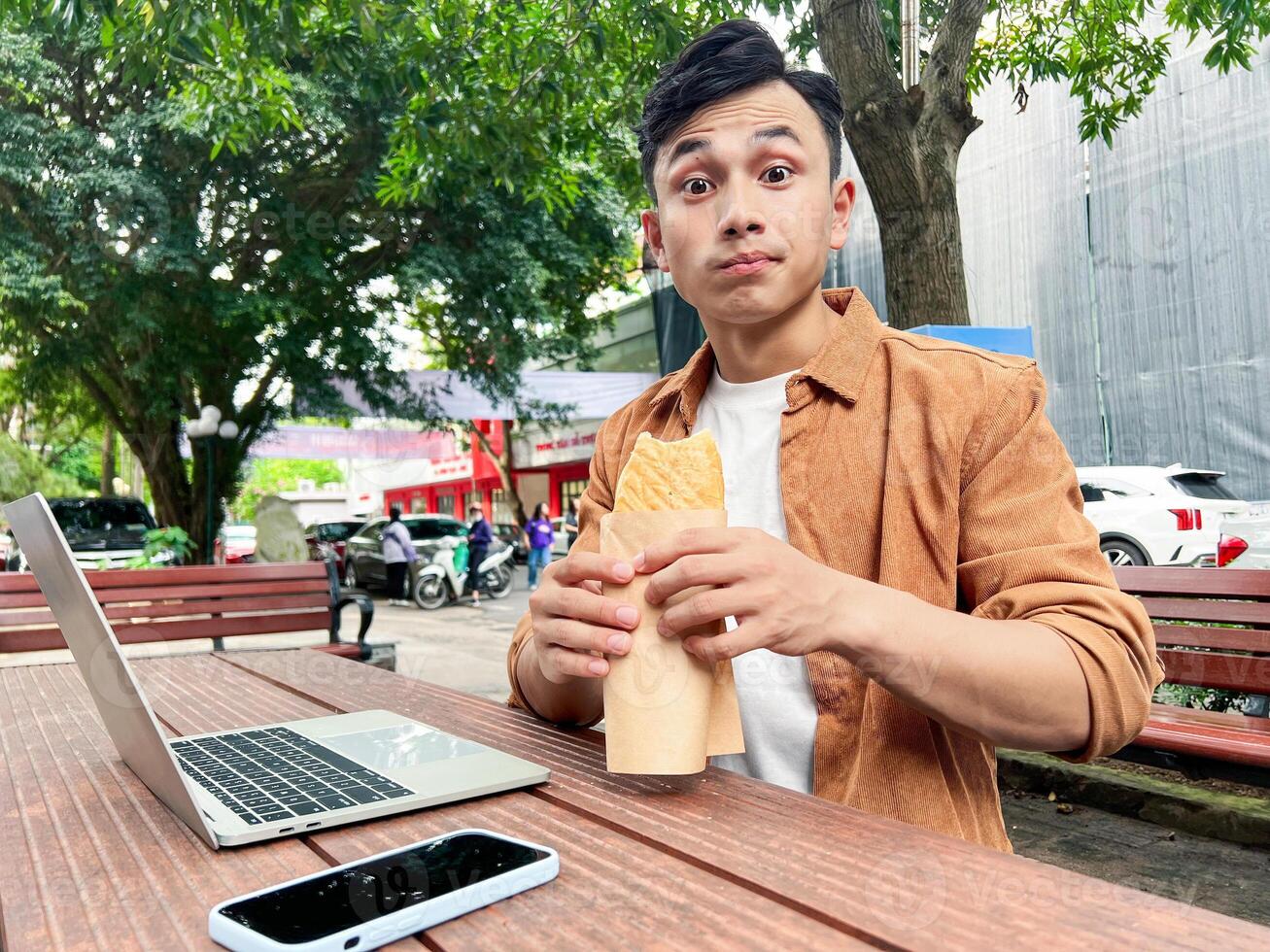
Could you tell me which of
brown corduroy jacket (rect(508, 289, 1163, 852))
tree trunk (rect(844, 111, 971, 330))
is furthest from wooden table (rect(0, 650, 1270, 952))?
tree trunk (rect(844, 111, 971, 330))

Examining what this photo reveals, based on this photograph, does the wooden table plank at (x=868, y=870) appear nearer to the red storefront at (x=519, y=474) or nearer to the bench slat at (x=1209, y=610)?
the bench slat at (x=1209, y=610)

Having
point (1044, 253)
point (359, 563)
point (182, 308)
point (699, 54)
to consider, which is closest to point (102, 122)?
point (182, 308)

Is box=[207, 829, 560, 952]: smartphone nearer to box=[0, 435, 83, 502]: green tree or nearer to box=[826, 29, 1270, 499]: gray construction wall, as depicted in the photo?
box=[826, 29, 1270, 499]: gray construction wall

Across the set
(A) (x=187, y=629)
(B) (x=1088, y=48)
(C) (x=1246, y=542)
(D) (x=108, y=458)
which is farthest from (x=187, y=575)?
(D) (x=108, y=458)

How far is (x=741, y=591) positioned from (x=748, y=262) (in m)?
0.65

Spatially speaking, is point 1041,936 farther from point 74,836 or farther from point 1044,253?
point 1044,253

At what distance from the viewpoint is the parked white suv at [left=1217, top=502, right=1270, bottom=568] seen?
780 cm

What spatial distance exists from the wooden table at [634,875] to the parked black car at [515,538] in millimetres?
19177

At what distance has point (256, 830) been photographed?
103cm

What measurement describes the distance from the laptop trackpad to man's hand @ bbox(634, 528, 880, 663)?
1.57 feet

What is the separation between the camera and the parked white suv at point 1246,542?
7.80 metres

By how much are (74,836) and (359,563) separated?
1728cm

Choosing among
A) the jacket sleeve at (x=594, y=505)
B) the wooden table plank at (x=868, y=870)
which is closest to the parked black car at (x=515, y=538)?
the jacket sleeve at (x=594, y=505)

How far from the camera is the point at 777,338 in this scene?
1.66 m
